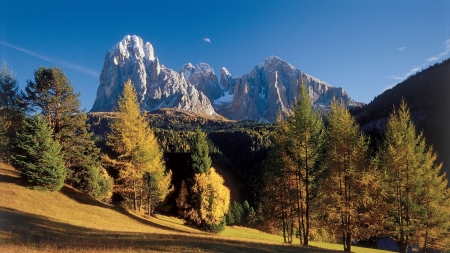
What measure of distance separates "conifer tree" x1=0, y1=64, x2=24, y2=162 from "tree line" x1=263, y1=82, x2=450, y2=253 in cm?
3027

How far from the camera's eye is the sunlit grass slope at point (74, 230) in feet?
45.2

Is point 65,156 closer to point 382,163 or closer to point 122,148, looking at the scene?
point 122,148

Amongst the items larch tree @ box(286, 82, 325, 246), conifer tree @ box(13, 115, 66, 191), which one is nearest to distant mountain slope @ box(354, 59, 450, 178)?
larch tree @ box(286, 82, 325, 246)

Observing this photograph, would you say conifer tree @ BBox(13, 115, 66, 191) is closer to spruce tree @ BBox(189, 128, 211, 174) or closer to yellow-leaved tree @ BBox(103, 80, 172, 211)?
yellow-leaved tree @ BBox(103, 80, 172, 211)

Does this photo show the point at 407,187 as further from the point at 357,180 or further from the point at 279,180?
the point at 279,180

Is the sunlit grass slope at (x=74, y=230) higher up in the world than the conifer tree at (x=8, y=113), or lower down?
lower down

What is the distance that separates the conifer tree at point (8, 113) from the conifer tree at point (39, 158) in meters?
4.14

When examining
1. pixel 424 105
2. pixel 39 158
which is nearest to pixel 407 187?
pixel 39 158

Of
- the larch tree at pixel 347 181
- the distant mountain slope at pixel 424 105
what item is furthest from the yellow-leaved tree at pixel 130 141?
the distant mountain slope at pixel 424 105

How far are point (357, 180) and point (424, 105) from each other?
548 feet

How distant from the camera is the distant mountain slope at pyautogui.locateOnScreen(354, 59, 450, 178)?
136 metres

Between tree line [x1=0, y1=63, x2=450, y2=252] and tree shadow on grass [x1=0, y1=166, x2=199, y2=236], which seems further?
tree shadow on grass [x1=0, y1=166, x2=199, y2=236]

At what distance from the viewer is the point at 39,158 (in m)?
25.4

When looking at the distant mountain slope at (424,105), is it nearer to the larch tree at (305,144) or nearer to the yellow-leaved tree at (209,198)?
the yellow-leaved tree at (209,198)
